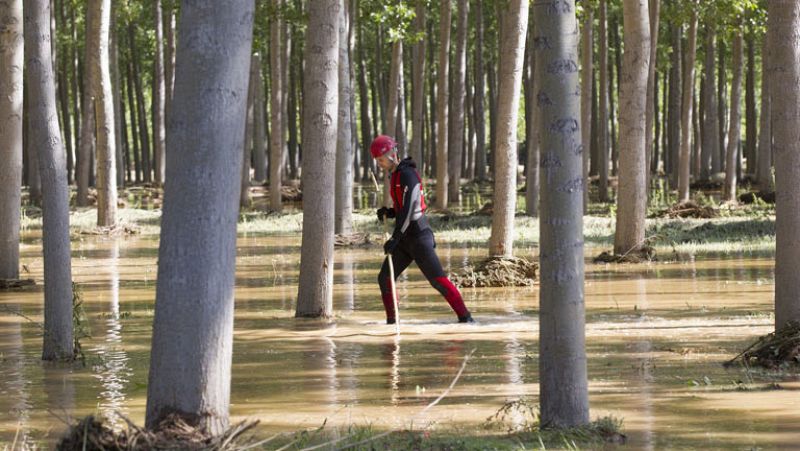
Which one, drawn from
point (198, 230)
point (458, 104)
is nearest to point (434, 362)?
point (198, 230)

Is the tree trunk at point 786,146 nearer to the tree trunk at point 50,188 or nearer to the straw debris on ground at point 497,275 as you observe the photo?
the tree trunk at point 50,188

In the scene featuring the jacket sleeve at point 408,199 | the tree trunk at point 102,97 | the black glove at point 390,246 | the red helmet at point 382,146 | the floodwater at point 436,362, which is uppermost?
the tree trunk at point 102,97

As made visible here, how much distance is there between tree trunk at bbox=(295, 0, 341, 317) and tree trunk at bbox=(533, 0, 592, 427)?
613 cm

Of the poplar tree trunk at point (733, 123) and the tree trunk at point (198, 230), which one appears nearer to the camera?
the tree trunk at point (198, 230)

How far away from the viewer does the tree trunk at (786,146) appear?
9.41 metres

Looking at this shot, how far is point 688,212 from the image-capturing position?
89.7 ft

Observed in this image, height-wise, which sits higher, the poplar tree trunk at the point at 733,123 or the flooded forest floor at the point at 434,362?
the poplar tree trunk at the point at 733,123

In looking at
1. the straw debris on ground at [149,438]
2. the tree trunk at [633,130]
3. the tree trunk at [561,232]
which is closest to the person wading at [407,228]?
the tree trunk at [561,232]

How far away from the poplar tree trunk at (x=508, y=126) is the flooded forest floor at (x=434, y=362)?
0.93m

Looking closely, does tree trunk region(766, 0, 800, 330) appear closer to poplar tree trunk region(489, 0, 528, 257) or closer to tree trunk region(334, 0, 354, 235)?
poplar tree trunk region(489, 0, 528, 257)

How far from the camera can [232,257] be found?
234 inches

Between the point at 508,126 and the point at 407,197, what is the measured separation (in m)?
4.86

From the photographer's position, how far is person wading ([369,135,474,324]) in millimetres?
12039

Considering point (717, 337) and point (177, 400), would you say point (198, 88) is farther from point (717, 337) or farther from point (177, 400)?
point (717, 337)
